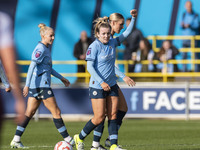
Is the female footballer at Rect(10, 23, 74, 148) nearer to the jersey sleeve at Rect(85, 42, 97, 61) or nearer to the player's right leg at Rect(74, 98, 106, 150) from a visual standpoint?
the player's right leg at Rect(74, 98, 106, 150)

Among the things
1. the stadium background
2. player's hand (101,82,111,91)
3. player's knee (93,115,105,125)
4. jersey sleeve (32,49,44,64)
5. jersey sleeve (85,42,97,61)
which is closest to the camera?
player's hand (101,82,111,91)

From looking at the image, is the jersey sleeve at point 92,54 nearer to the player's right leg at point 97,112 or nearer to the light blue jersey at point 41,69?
the player's right leg at point 97,112

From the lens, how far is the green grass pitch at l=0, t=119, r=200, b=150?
9.75 m

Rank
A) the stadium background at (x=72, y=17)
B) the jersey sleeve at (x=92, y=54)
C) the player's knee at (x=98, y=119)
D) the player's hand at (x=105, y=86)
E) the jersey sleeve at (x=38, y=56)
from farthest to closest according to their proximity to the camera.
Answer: the stadium background at (x=72, y=17), the jersey sleeve at (x=38, y=56), the player's knee at (x=98, y=119), the jersey sleeve at (x=92, y=54), the player's hand at (x=105, y=86)

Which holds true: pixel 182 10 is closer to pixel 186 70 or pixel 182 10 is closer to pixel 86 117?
pixel 186 70

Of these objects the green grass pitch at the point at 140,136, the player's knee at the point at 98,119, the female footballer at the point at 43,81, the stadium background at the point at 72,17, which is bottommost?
the green grass pitch at the point at 140,136

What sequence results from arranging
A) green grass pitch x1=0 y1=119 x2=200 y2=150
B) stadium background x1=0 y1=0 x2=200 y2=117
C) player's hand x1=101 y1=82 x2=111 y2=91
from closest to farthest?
player's hand x1=101 y1=82 x2=111 y2=91 → green grass pitch x1=0 y1=119 x2=200 y2=150 → stadium background x1=0 y1=0 x2=200 y2=117

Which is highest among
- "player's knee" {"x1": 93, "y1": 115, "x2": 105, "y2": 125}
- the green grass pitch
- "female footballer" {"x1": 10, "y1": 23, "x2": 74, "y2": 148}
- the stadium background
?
the stadium background

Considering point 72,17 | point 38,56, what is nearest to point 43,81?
point 38,56

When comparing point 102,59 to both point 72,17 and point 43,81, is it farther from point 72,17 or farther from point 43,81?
point 72,17

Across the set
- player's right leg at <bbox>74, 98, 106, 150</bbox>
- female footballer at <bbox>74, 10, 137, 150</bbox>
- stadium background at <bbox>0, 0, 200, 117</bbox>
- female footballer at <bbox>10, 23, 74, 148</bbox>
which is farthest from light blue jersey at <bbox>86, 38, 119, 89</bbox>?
stadium background at <bbox>0, 0, 200, 117</bbox>

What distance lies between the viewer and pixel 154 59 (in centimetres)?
1756

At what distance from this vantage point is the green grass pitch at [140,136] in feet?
32.0

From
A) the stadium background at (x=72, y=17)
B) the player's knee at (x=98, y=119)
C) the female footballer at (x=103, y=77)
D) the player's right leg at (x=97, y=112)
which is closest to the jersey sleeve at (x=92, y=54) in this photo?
the female footballer at (x=103, y=77)
